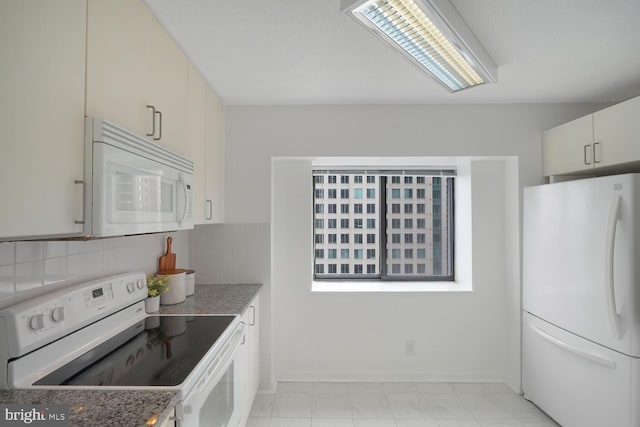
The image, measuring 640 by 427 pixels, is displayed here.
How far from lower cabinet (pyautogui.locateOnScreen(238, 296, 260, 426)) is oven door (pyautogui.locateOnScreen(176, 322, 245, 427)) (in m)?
0.13

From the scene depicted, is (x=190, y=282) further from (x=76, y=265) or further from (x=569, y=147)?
(x=569, y=147)

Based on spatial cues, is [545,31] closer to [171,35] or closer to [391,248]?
[171,35]

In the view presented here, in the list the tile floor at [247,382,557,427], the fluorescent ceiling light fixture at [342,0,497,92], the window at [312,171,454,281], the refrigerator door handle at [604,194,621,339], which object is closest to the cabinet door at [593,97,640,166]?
the refrigerator door handle at [604,194,621,339]

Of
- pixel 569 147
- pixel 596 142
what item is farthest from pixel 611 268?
pixel 569 147

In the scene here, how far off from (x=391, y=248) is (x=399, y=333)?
813 millimetres

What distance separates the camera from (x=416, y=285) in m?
3.22

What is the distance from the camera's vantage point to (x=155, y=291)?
198cm

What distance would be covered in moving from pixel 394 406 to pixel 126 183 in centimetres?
233

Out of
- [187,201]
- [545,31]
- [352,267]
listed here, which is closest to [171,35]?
[187,201]

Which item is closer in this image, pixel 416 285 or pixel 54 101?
pixel 54 101

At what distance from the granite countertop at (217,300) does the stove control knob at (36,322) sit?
827 millimetres

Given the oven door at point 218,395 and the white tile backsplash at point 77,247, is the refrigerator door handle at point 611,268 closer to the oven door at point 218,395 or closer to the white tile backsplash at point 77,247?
the oven door at point 218,395

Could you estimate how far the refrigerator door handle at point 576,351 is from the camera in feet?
6.08

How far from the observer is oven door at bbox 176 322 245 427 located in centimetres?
118
